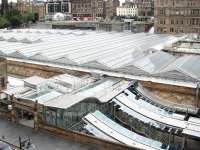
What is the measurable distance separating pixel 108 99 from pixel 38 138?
7.36m

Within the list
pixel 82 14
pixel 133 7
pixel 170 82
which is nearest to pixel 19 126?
pixel 170 82

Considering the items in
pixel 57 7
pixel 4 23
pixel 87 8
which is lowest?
pixel 4 23

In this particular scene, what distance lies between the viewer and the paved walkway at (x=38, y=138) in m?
20.5

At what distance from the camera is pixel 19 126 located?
2333cm

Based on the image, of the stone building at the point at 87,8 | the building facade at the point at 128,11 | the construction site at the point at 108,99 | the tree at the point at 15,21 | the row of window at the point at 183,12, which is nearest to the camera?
the construction site at the point at 108,99

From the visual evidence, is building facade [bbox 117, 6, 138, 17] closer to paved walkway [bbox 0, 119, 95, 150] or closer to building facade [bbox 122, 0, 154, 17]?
building facade [bbox 122, 0, 154, 17]

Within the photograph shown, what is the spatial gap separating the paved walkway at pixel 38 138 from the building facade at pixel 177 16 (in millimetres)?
57883

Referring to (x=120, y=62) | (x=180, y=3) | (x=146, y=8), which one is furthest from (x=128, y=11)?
(x=120, y=62)

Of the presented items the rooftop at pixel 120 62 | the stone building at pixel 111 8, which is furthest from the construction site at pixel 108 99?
the stone building at pixel 111 8

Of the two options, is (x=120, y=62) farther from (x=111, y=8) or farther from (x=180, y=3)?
(x=111, y=8)

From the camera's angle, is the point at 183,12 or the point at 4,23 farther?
the point at 4,23

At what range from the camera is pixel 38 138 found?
2156 centimetres

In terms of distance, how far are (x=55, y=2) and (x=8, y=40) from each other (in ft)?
317

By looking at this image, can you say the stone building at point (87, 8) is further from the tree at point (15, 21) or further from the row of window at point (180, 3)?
the row of window at point (180, 3)
